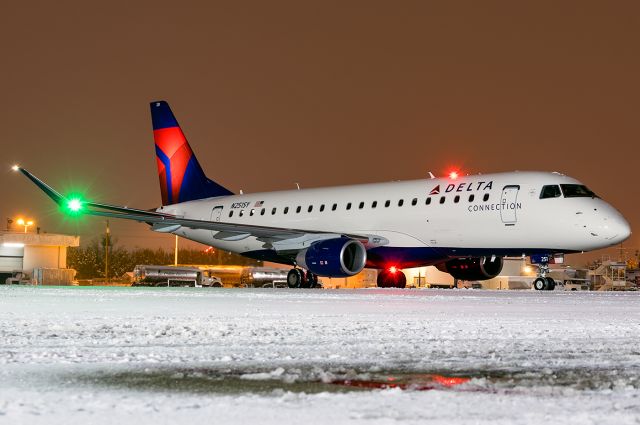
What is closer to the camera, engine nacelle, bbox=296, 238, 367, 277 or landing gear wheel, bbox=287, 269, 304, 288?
engine nacelle, bbox=296, 238, 367, 277

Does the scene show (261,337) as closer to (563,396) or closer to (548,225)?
(563,396)

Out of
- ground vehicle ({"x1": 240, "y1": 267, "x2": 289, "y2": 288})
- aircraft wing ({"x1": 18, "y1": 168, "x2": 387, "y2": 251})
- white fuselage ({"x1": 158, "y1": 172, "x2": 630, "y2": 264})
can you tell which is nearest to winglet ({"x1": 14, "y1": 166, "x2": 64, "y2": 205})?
aircraft wing ({"x1": 18, "y1": 168, "x2": 387, "y2": 251})

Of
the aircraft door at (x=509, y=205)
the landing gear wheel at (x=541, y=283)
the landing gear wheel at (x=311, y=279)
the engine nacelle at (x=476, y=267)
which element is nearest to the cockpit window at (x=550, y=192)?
the aircraft door at (x=509, y=205)

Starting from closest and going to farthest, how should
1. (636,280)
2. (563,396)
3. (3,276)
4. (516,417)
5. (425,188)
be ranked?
(516,417)
(563,396)
(425,188)
(3,276)
(636,280)

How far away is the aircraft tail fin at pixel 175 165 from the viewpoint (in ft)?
129

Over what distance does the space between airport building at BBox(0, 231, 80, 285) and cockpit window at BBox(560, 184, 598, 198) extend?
3877 centimetres

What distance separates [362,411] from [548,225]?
76.7 ft

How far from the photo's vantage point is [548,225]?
27391 mm

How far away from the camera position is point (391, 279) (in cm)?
3378

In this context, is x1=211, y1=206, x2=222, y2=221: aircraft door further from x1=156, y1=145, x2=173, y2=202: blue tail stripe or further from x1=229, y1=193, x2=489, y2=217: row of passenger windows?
x1=156, y1=145, x2=173, y2=202: blue tail stripe

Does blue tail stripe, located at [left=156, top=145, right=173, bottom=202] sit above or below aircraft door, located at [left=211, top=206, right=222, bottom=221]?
above

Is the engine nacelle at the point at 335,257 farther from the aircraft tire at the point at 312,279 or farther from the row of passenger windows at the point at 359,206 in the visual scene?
the row of passenger windows at the point at 359,206

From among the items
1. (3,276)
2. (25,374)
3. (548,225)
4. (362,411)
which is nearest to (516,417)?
(362,411)

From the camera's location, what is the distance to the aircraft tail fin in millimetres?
39438
